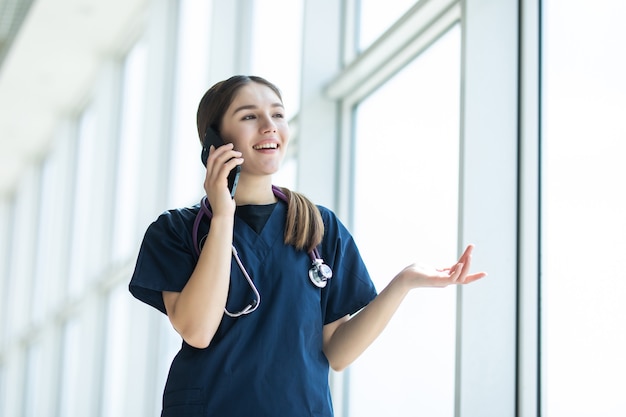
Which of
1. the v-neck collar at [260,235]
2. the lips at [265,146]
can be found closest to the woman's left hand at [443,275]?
the v-neck collar at [260,235]

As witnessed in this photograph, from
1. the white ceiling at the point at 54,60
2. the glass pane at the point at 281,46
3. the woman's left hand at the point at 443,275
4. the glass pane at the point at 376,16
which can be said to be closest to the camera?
the woman's left hand at the point at 443,275

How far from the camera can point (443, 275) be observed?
5.75 feet

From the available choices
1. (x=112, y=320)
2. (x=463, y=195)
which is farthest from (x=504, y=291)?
(x=112, y=320)

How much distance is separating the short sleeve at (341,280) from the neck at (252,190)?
147 millimetres

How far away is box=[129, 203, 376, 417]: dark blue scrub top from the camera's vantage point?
1727 millimetres

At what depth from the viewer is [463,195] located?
2.47 m

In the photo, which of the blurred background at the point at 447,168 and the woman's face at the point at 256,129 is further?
the blurred background at the point at 447,168

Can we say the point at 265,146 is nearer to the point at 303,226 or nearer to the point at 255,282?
the point at 303,226

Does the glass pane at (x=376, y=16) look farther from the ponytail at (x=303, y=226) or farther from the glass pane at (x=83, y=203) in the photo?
the glass pane at (x=83, y=203)

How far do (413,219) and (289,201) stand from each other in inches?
49.6

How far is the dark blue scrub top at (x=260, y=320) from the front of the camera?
5.66 ft
